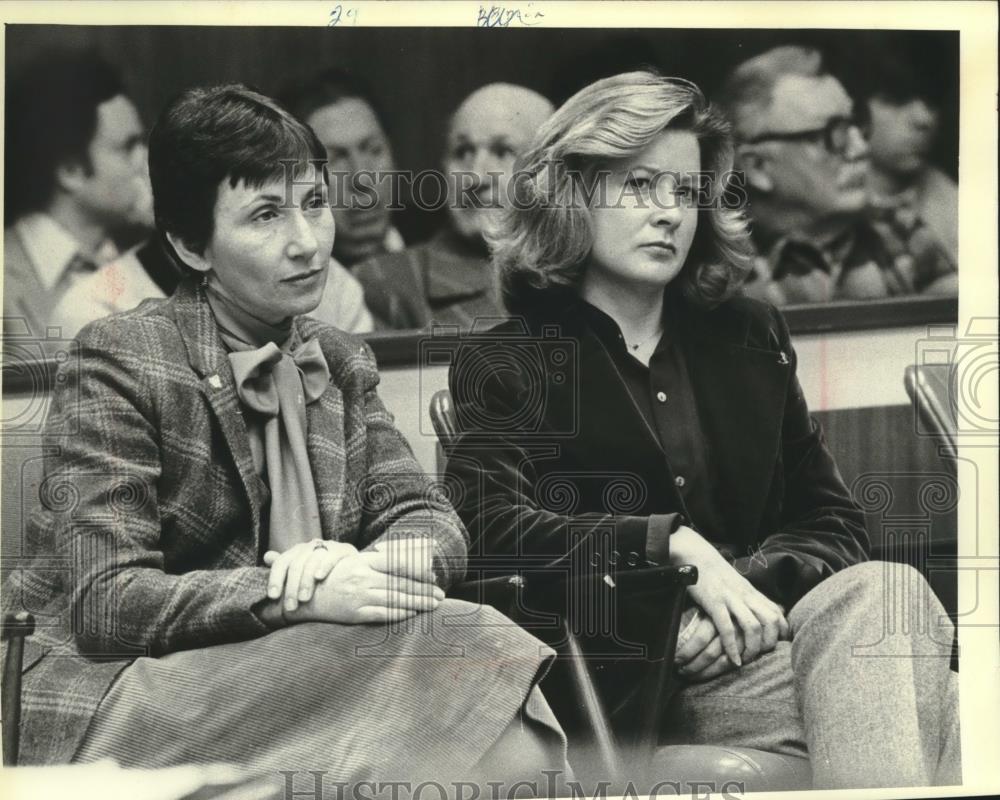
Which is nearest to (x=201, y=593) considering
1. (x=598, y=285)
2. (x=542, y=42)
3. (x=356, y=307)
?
(x=356, y=307)

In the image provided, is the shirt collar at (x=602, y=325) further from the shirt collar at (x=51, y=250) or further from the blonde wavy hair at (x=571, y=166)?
the shirt collar at (x=51, y=250)

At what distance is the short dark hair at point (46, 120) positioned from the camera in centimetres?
477

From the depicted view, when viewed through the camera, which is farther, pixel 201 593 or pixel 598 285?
pixel 598 285

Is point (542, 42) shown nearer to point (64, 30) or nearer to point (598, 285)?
point (598, 285)

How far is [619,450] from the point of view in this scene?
490cm

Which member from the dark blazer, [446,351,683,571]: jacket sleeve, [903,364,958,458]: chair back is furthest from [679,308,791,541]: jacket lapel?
[903,364,958,458]: chair back

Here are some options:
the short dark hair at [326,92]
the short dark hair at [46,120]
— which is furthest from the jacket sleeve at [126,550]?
the short dark hair at [326,92]

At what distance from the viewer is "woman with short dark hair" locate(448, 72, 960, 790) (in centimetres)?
488

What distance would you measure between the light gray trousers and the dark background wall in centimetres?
183

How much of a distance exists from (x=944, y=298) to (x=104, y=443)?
9.61ft

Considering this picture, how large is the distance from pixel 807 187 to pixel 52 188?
256cm

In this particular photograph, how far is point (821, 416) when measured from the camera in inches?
201

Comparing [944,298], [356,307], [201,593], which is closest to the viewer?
[201,593]

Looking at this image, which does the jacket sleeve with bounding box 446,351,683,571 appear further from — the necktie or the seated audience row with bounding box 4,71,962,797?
the necktie
